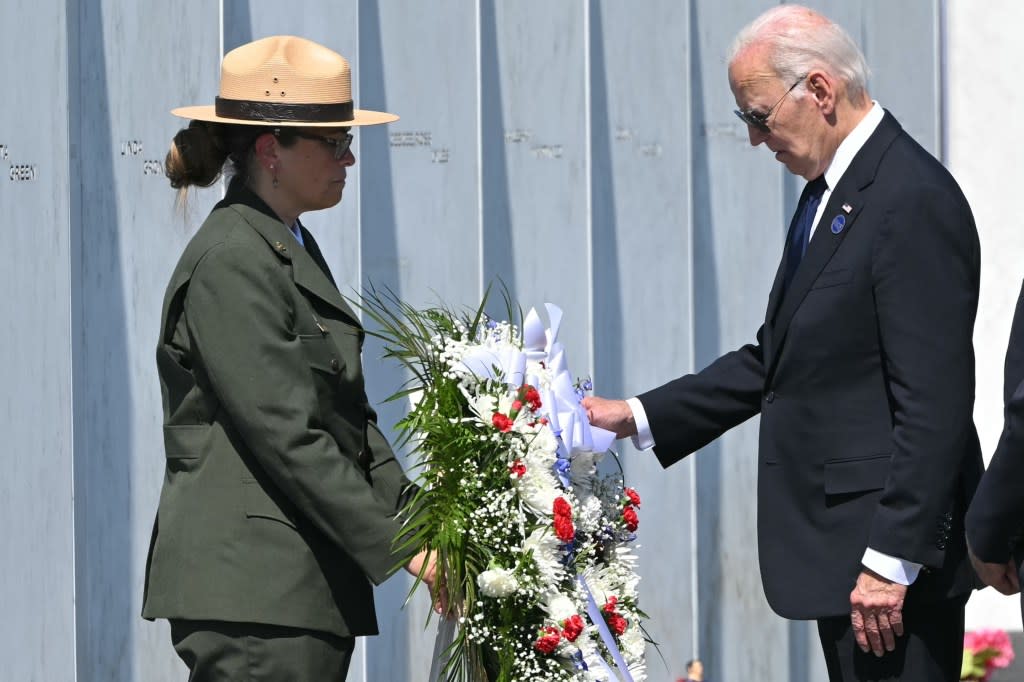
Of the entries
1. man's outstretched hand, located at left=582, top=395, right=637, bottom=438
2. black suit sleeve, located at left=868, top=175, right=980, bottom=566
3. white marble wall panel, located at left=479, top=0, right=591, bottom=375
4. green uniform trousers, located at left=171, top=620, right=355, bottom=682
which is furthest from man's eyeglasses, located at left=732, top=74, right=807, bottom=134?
white marble wall panel, located at left=479, top=0, right=591, bottom=375

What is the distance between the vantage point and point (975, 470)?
3.13 meters

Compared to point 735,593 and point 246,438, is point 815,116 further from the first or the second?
point 735,593

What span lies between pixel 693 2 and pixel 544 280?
1222 millimetres

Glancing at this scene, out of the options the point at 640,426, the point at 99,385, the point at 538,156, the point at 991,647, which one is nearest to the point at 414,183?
the point at 538,156

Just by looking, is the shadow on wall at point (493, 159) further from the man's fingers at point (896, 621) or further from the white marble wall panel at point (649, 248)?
the man's fingers at point (896, 621)

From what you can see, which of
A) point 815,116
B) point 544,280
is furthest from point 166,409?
point 544,280

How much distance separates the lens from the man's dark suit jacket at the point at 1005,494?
8.99 feet

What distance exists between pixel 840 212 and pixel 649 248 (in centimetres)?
230

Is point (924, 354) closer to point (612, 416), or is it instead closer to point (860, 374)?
point (860, 374)

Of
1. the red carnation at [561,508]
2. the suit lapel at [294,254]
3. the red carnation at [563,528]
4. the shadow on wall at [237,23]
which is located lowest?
Answer: the red carnation at [563,528]

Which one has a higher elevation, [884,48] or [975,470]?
[884,48]

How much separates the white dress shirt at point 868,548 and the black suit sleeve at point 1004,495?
0.54 ft

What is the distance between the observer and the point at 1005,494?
2779mm

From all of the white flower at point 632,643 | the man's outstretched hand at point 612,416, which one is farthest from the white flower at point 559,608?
the man's outstretched hand at point 612,416
